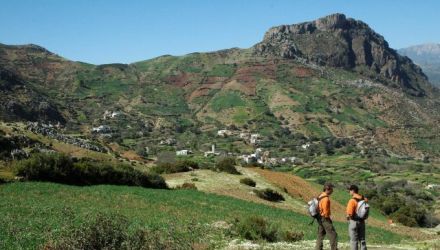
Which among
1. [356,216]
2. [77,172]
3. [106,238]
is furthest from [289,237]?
[77,172]

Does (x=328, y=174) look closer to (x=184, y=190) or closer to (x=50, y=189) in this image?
(x=184, y=190)

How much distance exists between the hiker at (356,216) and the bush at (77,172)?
94.3 ft

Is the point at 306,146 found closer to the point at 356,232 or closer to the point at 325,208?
the point at 325,208

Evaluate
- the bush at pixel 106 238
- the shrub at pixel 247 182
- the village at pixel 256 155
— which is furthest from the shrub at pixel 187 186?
the village at pixel 256 155

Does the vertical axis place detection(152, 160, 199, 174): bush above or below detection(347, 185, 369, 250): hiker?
below

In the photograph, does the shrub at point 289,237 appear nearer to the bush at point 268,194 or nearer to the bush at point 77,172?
the bush at point 77,172

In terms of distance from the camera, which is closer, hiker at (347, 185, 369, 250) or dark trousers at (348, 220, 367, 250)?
hiker at (347, 185, 369, 250)

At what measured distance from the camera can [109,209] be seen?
97.5ft

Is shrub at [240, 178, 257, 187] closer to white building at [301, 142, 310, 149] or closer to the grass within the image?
the grass

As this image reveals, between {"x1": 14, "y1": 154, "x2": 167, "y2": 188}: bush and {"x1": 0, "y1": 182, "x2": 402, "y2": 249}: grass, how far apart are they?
2394 millimetres

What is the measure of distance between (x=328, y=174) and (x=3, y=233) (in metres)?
119

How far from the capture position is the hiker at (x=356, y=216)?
16.2 metres

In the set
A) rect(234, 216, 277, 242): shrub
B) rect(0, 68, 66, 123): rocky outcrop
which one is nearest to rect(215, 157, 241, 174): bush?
rect(234, 216, 277, 242): shrub

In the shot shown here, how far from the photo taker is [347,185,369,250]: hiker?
1623 centimetres
